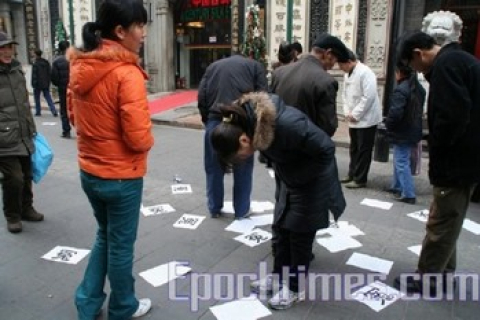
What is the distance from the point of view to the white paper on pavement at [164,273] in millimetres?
3201

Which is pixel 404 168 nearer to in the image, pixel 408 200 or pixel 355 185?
pixel 408 200

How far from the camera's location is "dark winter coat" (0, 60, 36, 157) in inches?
149

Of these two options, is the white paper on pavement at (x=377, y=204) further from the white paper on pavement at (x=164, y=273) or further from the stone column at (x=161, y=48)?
the stone column at (x=161, y=48)

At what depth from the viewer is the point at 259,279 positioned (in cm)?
322

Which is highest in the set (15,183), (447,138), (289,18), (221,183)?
(289,18)

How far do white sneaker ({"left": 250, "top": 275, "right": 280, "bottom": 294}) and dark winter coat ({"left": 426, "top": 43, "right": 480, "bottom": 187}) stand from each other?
3.92 ft

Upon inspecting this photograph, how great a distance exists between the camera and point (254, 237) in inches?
155

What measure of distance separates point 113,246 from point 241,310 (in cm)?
92

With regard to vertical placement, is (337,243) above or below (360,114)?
below

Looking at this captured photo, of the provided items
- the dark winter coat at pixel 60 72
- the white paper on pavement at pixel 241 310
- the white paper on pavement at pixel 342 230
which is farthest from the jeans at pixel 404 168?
the dark winter coat at pixel 60 72

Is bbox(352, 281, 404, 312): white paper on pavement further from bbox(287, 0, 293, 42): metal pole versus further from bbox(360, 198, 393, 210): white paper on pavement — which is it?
bbox(287, 0, 293, 42): metal pole

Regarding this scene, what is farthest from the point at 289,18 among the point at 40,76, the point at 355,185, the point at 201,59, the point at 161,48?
the point at 355,185

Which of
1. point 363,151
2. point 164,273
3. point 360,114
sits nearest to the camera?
point 164,273

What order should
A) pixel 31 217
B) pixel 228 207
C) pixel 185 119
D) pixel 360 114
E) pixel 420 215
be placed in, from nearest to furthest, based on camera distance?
pixel 31 217
pixel 420 215
pixel 228 207
pixel 360 114
pixel 185 119
